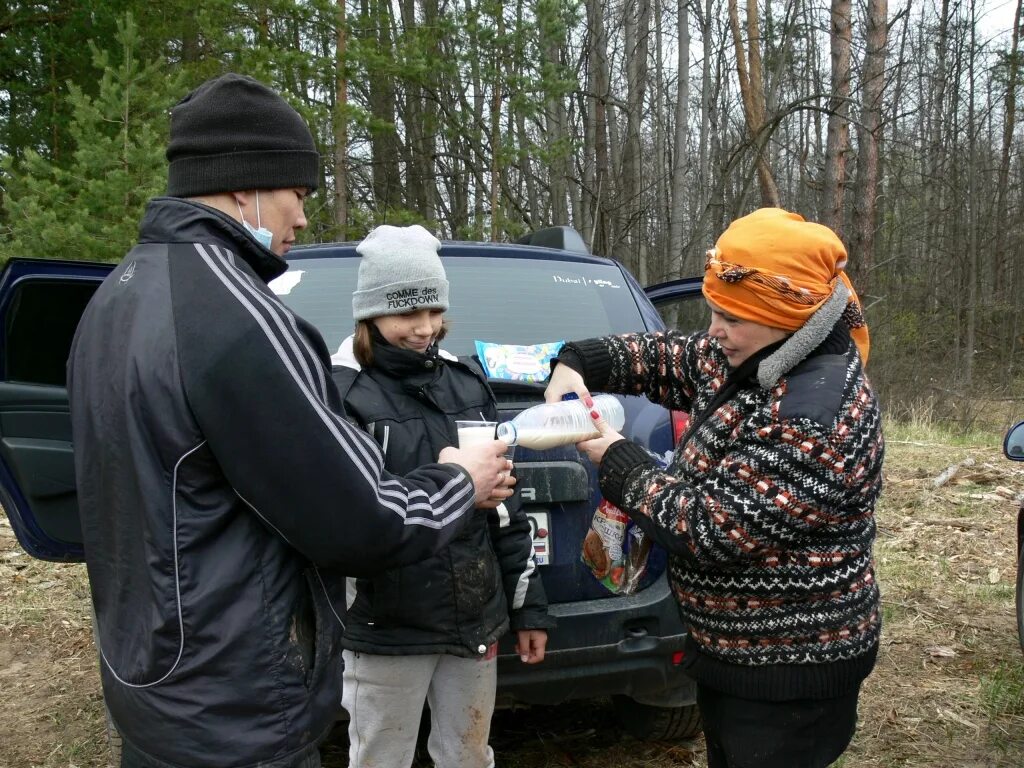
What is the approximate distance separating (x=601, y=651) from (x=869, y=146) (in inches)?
447

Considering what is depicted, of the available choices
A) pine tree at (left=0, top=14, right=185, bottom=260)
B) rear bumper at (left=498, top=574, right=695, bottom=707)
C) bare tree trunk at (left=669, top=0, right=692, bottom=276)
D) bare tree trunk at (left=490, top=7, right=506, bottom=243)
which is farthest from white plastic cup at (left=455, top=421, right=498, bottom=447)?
bare tree trunk at (left=669, top=0, right=692, bottom=276)

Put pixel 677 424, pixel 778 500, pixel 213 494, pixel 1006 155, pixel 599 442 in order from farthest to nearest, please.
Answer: pixel 1006 155 → pixel 677 424 → pixel 599 442 → pixel 778 500 → pixel 213 494

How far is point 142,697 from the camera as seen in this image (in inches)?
61.6

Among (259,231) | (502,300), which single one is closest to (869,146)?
(502,300)

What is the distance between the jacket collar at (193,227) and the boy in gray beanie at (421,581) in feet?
2.67

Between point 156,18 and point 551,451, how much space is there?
38.4 feet

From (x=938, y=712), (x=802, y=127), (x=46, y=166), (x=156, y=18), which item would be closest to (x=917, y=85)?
(x=802, y=127)

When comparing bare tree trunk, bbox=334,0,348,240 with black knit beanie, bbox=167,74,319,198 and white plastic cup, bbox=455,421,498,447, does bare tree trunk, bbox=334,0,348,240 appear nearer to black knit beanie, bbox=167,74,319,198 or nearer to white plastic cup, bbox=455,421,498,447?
white plastic cup, bbox=455,421,498,447

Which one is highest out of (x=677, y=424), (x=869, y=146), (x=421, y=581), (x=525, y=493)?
(x=869, y=146)

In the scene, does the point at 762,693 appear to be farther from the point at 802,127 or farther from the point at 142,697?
the point at 802,127

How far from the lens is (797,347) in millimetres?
1927

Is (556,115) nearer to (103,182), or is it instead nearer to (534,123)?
(534,123)

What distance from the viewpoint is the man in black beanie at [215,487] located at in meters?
1.46

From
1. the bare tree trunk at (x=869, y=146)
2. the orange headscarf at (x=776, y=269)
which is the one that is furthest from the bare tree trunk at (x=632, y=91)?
the orange headscarf at (x=776, y=269)
